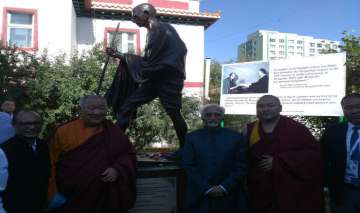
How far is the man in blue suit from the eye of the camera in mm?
3041

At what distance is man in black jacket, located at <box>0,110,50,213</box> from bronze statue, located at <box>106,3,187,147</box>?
1426 millimetres

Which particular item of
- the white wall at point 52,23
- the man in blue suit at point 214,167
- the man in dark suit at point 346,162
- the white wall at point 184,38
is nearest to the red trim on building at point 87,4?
the white wall at point 184,38

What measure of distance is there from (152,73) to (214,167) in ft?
4.38

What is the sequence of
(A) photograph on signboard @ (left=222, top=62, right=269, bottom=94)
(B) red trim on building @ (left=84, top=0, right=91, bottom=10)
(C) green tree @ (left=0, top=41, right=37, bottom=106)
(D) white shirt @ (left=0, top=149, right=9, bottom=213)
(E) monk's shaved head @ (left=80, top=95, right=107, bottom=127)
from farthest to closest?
(B) red trim on building @ (left=84, top=0, right=91, bottom=10) < (C) green tree @ (left=0, top=41, right=37, bottom=106) < (A) photograph on signboard @ (left=222, top=62, right=269, bottom=94) < (E) monk's shaved head @ (left=80, top=95, right=107, bottom=127) < (D) white shirt @ (left=0, top=149, right=9, bottom=213)

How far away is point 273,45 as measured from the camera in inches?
1272

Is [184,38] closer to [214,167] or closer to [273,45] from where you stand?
[214,167]

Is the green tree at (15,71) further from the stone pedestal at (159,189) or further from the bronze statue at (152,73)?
the stone pedestal at (159,189)

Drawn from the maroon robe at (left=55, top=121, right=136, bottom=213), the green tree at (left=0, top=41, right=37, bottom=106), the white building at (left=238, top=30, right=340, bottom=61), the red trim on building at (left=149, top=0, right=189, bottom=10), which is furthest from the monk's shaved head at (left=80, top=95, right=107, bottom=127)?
the white building at (left=238, top=30, right=340, bottom=61)

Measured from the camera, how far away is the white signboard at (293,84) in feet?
20.5

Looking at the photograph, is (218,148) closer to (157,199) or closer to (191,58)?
Answer: (157,199)

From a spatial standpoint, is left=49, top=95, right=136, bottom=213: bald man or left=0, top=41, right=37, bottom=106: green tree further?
left=0, top=41, right=37, bottom=106: green tree

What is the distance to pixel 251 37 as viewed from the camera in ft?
100

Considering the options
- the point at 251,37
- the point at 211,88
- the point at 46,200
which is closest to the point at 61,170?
the point at 46,200

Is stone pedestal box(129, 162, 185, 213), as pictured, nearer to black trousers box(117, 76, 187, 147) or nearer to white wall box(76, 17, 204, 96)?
black trousers box(117, 76, 187, 147)
